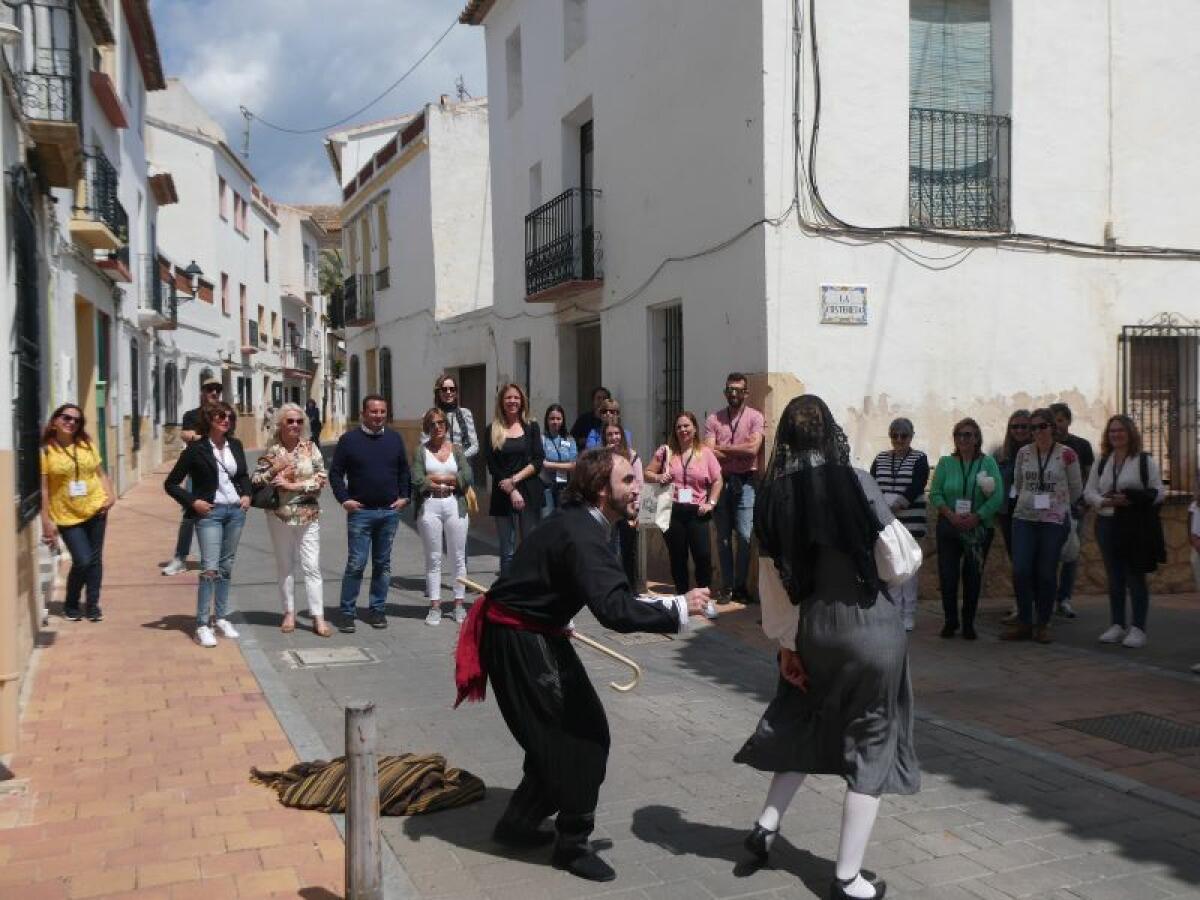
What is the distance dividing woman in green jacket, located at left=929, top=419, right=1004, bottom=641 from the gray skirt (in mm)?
4684

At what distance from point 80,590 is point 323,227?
4620 cm

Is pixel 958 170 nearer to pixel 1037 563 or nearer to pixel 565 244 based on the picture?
pixel 1037 563

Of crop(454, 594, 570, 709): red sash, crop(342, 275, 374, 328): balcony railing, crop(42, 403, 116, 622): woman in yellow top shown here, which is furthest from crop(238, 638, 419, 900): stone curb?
crop(342, 275, 374, 328): balcony railing

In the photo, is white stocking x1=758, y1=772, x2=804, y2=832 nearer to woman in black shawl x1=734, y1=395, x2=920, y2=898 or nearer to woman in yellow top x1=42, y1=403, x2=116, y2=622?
woman in black shawl x1=734, y1=395, x2=920, y2=898

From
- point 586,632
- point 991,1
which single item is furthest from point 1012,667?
point 991,1

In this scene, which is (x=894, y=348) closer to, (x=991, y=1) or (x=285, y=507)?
(x=991, y=1)

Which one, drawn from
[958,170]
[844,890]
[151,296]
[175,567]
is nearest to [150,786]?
[844,890]

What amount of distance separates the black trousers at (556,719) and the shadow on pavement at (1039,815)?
58 centimetres

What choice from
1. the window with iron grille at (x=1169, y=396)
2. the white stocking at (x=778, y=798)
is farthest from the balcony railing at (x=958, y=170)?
the white stocking at (x=778, y=798)

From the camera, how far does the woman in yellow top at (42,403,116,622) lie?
8.58 metres

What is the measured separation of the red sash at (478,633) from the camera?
14.2 feet

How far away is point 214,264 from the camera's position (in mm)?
33375

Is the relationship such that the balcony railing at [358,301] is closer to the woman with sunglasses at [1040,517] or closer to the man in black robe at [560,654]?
the woman with sunglasses at [1040,517]

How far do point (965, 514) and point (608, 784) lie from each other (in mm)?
4291
